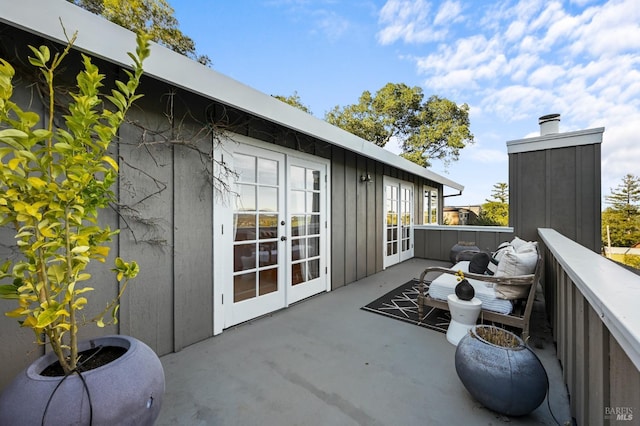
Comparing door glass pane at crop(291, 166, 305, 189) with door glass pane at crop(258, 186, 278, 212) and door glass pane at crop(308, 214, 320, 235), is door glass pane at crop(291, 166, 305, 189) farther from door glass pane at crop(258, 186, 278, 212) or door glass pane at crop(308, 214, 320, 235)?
door glass pane at crop(308, 214, 320, 235)

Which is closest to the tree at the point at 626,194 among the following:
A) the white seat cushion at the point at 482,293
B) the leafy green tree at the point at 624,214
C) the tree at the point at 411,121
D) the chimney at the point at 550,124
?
the leafy green tree at the point at 624,214

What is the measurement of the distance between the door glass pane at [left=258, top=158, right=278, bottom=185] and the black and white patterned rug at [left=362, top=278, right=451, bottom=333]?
2.09 meters

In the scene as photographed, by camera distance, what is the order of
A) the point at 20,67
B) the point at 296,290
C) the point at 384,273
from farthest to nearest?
the point at 384,273
the point at 296,290
the point at 20,67

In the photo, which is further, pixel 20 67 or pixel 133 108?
pixel 133 108

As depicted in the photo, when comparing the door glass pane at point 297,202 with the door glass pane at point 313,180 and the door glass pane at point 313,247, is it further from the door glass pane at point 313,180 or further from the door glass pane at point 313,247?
the door glass pane at point 313,247

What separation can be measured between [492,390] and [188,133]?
3.11 m

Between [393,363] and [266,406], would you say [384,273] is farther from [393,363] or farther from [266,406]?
[266,406]

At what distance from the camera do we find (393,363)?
2.19 metres

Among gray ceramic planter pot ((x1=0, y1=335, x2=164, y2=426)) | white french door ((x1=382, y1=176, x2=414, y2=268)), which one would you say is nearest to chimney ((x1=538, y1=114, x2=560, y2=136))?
white french door ((x1=382, y1=176, x2=414, y2=268))

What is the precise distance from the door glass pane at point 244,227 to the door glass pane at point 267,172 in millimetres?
471

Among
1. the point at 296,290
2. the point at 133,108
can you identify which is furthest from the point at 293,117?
the point at 296,290

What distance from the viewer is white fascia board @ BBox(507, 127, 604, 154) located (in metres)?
3.80

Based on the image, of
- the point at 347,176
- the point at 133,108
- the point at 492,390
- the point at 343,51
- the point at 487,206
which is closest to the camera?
the point at 492,390

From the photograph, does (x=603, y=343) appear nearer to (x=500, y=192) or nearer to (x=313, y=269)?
(x=313, y=269)
